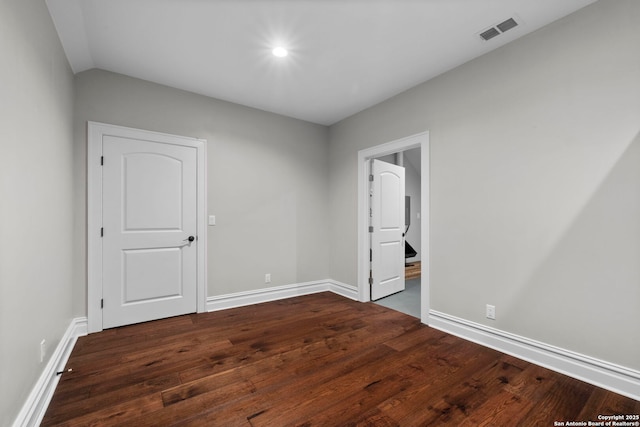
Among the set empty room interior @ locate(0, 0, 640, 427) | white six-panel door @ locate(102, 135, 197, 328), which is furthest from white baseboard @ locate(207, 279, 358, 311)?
white six-panel door @ locate(102, 135, 197, 328)

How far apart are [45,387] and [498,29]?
4.01 meters

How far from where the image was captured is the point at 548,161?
2148 mm

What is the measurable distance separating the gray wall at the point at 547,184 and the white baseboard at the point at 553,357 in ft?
0.19

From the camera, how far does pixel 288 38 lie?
2332 millimetres

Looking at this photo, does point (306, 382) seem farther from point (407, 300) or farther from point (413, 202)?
point (413, 202)

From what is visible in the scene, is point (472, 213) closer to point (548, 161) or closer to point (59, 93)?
point (548, 161)

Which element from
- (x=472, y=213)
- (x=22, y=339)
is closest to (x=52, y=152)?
(x=22, y=339)

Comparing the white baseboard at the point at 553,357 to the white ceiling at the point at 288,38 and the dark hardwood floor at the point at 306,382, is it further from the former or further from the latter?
the white ceiling at the point at 288,38

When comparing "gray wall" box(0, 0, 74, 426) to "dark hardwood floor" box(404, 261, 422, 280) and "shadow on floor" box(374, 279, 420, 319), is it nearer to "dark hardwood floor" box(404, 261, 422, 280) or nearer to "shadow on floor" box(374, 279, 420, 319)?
"shadow on floor" box(374, 279, 420, 319)

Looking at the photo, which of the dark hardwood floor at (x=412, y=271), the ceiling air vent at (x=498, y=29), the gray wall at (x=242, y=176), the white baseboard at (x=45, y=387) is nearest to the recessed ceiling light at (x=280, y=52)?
Answer: the gray wall at (x=242, y=176)

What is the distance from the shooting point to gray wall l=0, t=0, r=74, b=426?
1271 mm

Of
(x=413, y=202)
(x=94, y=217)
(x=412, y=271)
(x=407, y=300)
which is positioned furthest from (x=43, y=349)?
(x=413, y=202)

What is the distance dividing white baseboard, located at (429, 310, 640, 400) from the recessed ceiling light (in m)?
2.96

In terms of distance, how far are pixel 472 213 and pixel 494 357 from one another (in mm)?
1227
